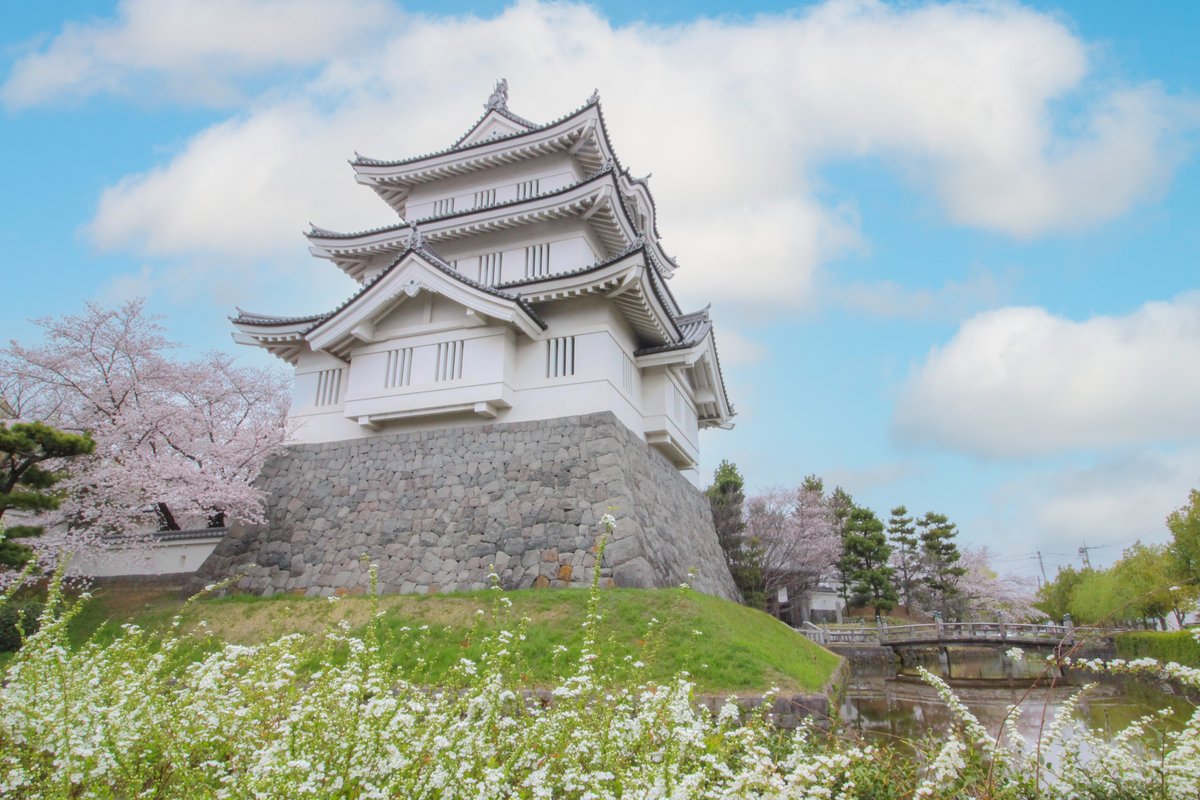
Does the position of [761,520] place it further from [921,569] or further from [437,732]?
[437,732]

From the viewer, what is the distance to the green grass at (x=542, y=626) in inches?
331

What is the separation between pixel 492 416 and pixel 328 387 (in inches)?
176

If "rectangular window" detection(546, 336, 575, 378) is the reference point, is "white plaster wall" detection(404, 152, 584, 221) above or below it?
above

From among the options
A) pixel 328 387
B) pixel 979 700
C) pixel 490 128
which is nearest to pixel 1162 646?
pixel 979 700

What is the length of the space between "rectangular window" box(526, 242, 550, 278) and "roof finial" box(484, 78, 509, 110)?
666 centimetres

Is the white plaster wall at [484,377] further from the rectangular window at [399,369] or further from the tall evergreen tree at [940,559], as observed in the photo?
the tall evergreen tree at [940,559]

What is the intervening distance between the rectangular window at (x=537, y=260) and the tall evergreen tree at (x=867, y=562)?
22.8 m

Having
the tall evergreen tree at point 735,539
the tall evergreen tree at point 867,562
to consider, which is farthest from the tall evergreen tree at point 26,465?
the tall evergreen tree at point 867,562

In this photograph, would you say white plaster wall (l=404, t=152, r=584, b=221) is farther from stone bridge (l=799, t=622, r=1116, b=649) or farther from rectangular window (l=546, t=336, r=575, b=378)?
stone bridge (l=799, t=622, r=1116, b=649)

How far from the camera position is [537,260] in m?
15.8

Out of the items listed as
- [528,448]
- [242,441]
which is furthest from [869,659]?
[242,441]

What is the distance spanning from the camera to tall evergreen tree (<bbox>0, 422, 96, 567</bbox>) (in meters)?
9.69

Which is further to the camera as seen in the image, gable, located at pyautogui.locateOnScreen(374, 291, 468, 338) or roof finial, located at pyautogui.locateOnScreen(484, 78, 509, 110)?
roof finial, located at pyautogui.locateOnScreen(484, 78, 509, 110)

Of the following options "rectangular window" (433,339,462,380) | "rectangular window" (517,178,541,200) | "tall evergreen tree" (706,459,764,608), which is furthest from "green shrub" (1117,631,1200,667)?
"rectangular window" (517,178,541,200)
